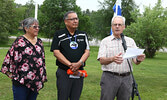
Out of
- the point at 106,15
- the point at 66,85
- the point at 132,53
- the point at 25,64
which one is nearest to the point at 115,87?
the point at 132,53

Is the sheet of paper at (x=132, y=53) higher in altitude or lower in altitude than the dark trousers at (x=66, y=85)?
higher

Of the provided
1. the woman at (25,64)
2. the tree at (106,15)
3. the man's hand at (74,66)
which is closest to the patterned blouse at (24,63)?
the woman at (25,64)

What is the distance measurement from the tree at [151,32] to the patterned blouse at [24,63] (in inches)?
1015

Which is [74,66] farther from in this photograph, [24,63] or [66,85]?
[24,63]

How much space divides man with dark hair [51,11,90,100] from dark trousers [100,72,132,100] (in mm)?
481

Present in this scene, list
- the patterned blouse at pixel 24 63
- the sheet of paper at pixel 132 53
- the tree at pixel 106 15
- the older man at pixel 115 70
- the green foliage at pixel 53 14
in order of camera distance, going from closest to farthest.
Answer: the sheet of paper at pixel 132 53
the patterned blouse at pixel 24 63
the older man at pixel 115 70
the green foliage at pixel 53 14
the tree at pixel 106 15

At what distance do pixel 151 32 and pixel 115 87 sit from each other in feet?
86.2

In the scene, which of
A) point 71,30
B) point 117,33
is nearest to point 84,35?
point 71,30

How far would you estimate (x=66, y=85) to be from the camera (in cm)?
370

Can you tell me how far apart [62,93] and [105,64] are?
948mm

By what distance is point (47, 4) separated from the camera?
146 ft

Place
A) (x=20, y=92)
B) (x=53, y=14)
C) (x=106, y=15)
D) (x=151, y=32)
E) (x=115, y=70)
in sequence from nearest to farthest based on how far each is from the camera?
(x=20, y=92) < (x=115, y=70) < (x=151, y=32) < (x=53, y=14) < (x=106, y=15)

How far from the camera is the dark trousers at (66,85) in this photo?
3.70 metres

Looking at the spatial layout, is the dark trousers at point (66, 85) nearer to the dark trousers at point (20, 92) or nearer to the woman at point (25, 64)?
the woman at point (25, 64)
